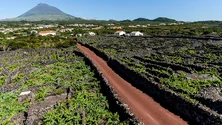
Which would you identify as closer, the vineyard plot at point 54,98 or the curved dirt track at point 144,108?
the curved dirt track at point 144,108

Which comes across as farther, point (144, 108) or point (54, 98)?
point (54, 98)

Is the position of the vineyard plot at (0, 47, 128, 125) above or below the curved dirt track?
below

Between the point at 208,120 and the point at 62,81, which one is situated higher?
the point at 208,120

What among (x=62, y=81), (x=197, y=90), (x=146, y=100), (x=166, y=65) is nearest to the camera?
(x=146, y=100)

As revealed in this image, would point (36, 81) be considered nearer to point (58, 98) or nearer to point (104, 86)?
point (58, 98)

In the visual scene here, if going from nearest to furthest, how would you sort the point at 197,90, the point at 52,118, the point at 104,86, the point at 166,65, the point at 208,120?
the point at 208,120, the point at 52,118, the point at 197,90, the point at 104,86, the point at 166,65

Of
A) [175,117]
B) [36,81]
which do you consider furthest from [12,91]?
[175,117]

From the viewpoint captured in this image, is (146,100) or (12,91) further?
(12,91)

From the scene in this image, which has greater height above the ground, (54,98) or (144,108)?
(144,108)

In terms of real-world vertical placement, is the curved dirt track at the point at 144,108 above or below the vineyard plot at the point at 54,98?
above

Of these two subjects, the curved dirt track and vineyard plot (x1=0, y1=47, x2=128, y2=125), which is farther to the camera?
vineyard plot (x1=0, y1=47, x2=128, y2=125)
